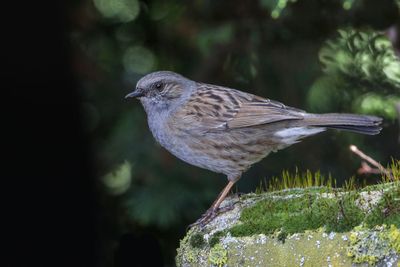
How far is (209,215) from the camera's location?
13.8ft

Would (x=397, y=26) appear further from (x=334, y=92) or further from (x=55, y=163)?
(x=55, y=163)

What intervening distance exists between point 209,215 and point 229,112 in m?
0.84

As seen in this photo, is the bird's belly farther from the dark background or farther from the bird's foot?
the dark background

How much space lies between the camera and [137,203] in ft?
19.7

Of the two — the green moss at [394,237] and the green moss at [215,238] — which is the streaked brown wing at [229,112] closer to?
the green moss at [215,238]

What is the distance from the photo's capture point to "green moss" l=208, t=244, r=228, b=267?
3672 mm

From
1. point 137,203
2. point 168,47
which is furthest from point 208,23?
point 137,203

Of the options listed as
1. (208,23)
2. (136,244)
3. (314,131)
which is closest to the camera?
(314,131)

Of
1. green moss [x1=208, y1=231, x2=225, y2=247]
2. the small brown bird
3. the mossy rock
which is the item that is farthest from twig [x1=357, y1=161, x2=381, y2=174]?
green moss [x1=208, y1=231, x2=225, y2=247]

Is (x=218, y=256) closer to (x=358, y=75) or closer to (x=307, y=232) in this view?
(x=307, y=232)

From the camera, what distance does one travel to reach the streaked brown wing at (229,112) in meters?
4.71

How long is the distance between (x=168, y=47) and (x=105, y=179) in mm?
1165

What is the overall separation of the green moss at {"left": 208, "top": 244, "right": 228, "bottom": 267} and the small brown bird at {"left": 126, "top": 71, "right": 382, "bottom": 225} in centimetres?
78

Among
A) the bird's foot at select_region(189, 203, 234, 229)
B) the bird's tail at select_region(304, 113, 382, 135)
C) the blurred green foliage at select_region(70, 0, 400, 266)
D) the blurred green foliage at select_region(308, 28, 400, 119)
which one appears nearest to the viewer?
the bird's foot at select_region(189, 203, 234, 229)
